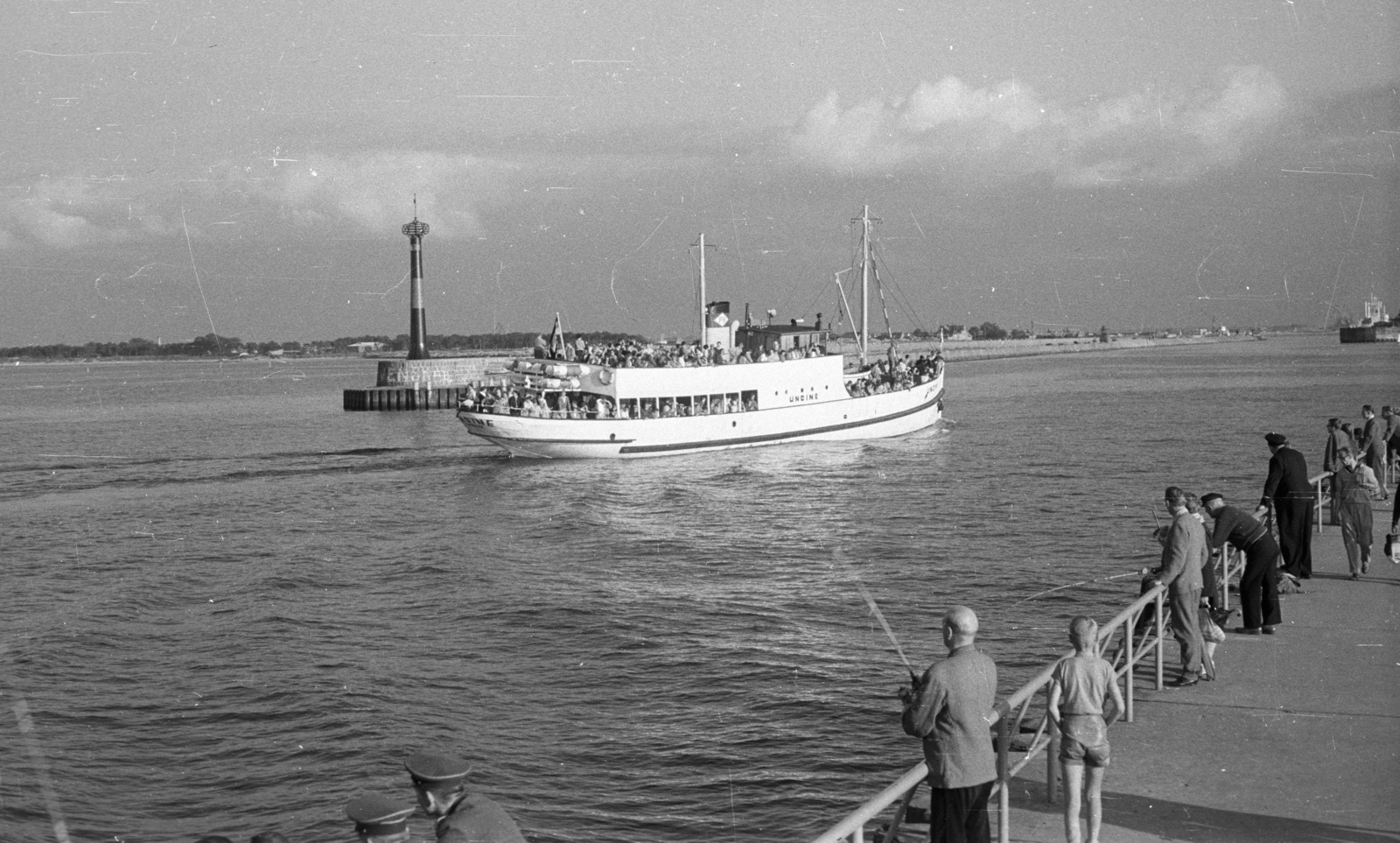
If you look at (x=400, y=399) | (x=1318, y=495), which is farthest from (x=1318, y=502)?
(x=400, y=399)

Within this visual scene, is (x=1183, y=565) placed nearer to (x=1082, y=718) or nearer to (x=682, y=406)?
(x=1082, y=718)

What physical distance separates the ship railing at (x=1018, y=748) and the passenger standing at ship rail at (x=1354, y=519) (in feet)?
13.9

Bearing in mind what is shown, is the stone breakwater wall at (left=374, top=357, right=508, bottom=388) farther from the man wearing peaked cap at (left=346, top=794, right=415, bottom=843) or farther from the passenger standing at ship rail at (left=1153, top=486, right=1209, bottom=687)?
the man wearing peaked cap at (left=346, top=794, right=415, bottom=843)

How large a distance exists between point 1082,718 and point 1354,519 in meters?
9.12

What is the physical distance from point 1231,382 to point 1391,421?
11117 centimetres

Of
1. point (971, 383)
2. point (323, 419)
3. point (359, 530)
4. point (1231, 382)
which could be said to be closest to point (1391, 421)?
point (359, 530)

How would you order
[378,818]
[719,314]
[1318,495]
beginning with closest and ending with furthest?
[378,818], [1318,495], [719,314]

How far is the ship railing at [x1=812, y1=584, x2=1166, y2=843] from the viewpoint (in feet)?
18.8

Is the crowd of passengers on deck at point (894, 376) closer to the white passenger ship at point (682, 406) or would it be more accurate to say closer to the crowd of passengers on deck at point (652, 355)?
the white passenger ship at point (682, 406)

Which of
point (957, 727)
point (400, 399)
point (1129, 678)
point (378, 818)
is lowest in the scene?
point (400, 399)

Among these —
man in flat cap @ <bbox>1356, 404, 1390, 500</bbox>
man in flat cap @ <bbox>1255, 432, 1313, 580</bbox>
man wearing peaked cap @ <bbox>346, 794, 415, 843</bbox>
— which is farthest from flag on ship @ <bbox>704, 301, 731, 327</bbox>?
man wearing peaked cap @ <bbox>346, 794, 415, 843</bbox>

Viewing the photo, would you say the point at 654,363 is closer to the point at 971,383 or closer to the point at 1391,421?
the point at 1391,421

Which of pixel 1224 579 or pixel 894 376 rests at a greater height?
pixel 894 376

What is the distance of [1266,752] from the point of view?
8672mm
